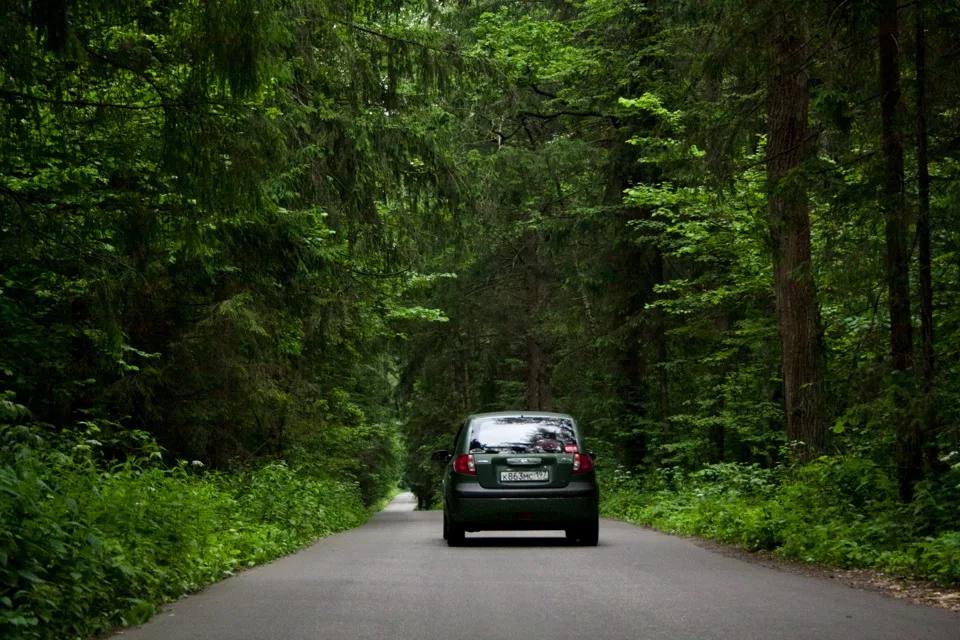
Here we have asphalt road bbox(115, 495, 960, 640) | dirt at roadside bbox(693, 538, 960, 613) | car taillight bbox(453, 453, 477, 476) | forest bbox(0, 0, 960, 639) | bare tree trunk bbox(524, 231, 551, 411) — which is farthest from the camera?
bare tree trunk bbox(524, 231, 551, 411)

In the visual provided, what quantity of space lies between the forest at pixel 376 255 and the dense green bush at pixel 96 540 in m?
0.03

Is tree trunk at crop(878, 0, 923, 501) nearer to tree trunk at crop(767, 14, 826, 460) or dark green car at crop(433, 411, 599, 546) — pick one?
tree trunk at crop(767, 14, 826, 460)

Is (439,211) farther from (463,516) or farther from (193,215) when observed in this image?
(193,215)

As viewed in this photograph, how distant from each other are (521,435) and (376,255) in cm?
541

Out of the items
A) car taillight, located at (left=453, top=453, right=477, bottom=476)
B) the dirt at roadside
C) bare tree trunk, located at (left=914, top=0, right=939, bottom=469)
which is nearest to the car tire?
car taillight, located at (left=453, top=453, right=477, bottom=476)

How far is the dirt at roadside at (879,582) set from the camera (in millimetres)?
8359

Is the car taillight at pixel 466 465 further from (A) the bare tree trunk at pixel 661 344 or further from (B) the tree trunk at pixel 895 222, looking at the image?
(A) the bare tree trunk at pixel 661 344

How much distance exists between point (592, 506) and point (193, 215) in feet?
21.6

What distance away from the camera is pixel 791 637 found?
6641 millimetres

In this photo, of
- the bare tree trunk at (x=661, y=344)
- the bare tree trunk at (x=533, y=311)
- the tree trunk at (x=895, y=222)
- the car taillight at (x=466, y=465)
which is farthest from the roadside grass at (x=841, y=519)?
the bare tree trunk at (x=533, y=311)

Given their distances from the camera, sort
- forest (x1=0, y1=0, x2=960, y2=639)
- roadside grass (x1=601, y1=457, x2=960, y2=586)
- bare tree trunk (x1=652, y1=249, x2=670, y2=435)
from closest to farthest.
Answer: forest (x1=0, y1=0, x2=960, y2=639) → roadside grass (x1=601, y1=457, x2=960, y2=586) → bare tree trunk (x1=652, y1=249, x2=670, y2=435)

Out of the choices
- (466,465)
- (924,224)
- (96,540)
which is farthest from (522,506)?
(96,540)

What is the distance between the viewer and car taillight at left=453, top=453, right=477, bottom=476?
577 inches

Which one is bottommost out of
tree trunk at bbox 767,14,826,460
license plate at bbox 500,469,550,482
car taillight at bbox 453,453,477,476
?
license plate at bbox 500,469,550,482
